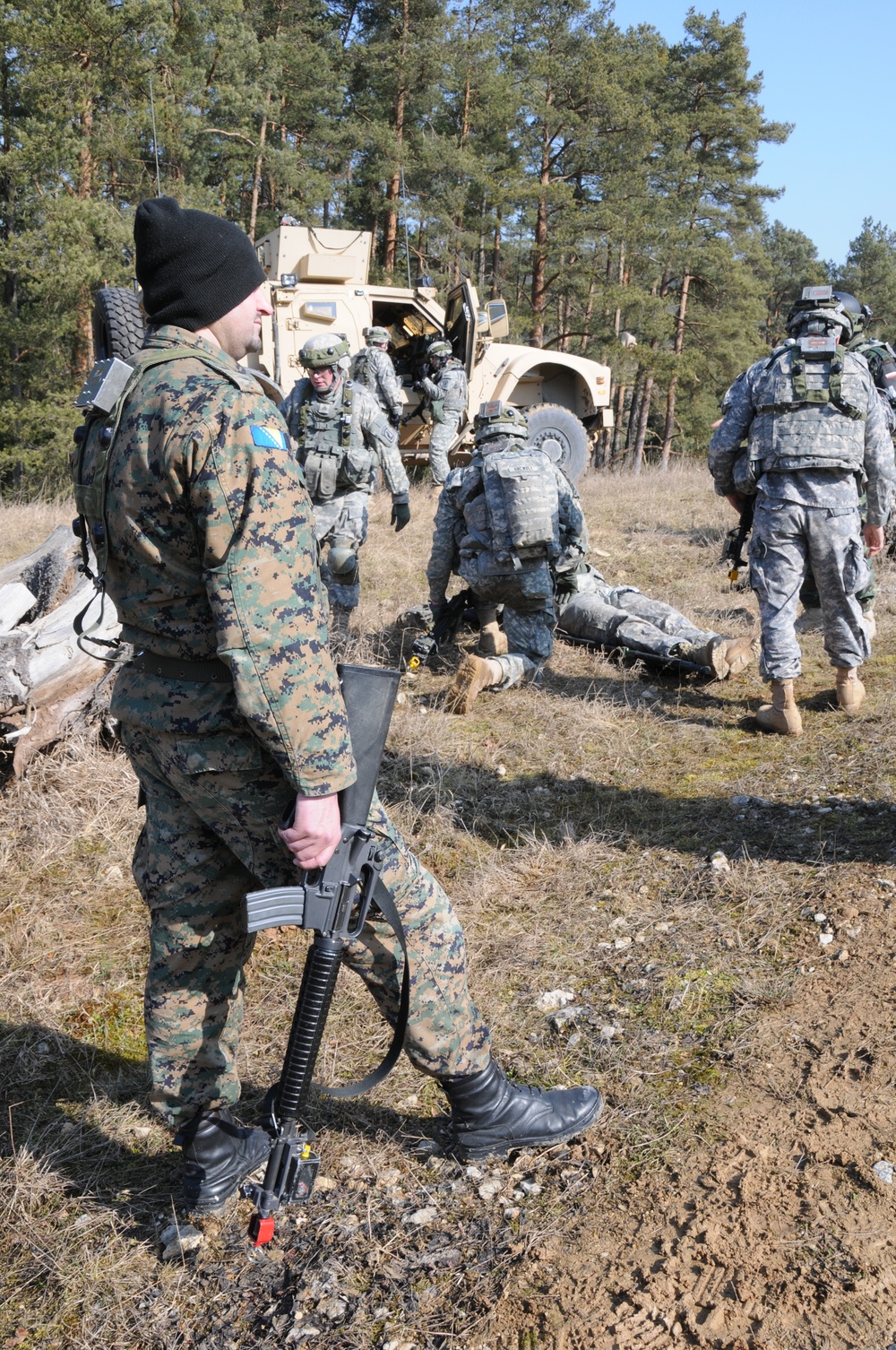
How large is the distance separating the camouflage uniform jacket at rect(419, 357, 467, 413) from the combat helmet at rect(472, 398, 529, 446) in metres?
4.65

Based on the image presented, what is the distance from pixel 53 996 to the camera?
282 cm

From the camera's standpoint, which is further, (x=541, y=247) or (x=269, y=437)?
(x=541, y=247)

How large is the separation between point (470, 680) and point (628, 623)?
1153 millimetres

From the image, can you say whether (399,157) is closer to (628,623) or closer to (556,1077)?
(628,623)

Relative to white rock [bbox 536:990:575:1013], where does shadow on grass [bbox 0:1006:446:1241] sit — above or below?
below

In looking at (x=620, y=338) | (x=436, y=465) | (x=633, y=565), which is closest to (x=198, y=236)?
(x=633, y=565)

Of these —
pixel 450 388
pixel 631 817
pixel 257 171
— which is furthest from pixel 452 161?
pixel 631 817

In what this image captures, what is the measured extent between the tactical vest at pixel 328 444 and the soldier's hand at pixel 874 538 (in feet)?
8.98

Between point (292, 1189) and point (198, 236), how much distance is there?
1.65 meters

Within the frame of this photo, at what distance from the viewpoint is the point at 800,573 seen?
4348 mm

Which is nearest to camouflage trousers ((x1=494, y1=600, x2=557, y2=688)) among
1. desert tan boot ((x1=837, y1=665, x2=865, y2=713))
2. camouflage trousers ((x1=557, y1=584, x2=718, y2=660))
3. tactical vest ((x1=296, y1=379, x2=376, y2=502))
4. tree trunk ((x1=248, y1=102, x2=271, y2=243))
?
camouflage trousers ((x1=557, y1=584, x2=718, y2=660))

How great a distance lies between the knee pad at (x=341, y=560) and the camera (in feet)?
18.5

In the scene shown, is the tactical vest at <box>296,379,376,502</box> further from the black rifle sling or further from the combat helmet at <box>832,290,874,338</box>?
the black rifle sling

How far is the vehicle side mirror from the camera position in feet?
35.0
